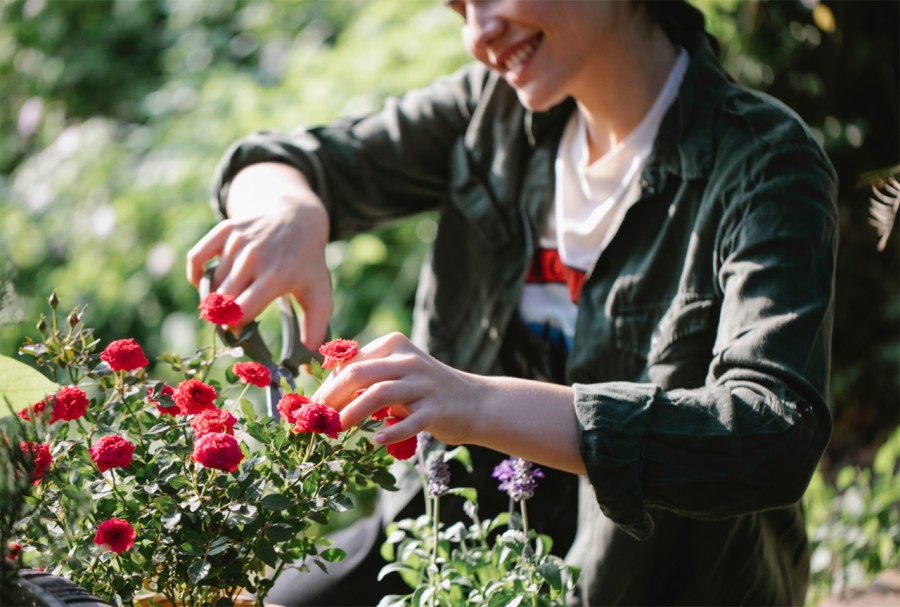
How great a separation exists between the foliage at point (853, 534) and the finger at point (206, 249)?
Result: 1509mm

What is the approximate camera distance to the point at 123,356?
1162 millimetres

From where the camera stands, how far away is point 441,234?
189cm

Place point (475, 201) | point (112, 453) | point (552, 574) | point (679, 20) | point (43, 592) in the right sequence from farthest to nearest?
point (475, 201)
point (679, 20)
point (552, 574)
point (112, 453)
point (43, 592)

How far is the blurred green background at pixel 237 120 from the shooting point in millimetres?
3252

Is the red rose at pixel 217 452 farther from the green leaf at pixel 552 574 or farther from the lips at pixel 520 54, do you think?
the lips at pixel 520 54

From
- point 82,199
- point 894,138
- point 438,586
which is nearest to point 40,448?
point 438,586

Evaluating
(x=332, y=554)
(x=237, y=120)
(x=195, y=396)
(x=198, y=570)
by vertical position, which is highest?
(x=195, y=396)

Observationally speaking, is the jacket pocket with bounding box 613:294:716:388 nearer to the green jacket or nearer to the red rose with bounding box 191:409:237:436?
the green jacket

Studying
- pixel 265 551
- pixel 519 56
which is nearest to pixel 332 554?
pixel 265 551

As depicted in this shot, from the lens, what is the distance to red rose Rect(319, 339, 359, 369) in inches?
44.4

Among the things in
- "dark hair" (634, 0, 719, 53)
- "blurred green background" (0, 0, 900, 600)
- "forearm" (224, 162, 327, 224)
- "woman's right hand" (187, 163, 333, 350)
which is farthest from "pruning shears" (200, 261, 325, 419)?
"blurred green background" (0, 0, 900, 600)

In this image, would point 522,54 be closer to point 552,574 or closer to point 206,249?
point 206,249

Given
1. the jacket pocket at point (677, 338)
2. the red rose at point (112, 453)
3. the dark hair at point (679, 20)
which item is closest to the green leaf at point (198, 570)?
the red rose at point (112, 453)

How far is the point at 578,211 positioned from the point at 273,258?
18.9 inches
